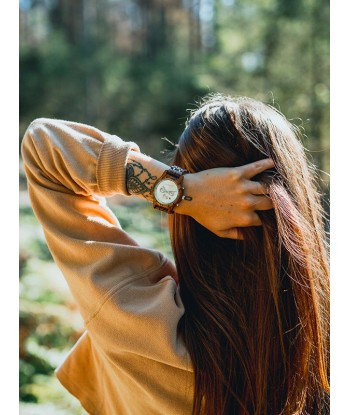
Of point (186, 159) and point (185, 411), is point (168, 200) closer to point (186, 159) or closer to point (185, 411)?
point (186, 159)

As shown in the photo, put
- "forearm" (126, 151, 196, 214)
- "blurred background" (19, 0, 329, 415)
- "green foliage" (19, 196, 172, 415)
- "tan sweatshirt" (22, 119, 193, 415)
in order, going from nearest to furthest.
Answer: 1. "tan sweatshirt" (22, 119, 193, 415)
2. "forearm" (126, 151, 196, 214)
3. "green foliage" (19, 196, 172, 415)
4. "blurred background" (19, 0, 329, 415)

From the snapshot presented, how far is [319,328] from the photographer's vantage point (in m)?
1.22

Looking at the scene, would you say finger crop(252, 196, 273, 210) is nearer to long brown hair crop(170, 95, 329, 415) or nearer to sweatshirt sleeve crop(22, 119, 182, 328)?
long brown hair crop(170, 95, 329, 415)

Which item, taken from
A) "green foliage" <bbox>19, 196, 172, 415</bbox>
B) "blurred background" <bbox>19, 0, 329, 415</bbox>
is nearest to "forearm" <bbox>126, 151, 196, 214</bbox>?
"green foliage" <bbox>19, 196, 172, 415</bbox>

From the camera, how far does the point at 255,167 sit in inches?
46.3

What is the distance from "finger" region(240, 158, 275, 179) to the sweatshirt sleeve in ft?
1.00

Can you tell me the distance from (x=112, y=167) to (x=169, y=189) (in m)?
0.16

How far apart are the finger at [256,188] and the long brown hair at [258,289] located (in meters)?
0.02

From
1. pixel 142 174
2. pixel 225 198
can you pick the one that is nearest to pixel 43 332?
pixel 142 174

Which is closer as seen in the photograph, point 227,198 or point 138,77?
point 227,198

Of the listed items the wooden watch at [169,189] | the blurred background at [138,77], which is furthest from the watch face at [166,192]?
the blurred background at [138,77]

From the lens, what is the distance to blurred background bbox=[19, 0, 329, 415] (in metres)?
3.50

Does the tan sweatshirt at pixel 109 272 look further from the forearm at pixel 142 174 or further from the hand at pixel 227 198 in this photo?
the hand at pixel 227 198

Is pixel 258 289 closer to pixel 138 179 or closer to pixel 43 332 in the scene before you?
pixel 138 179
